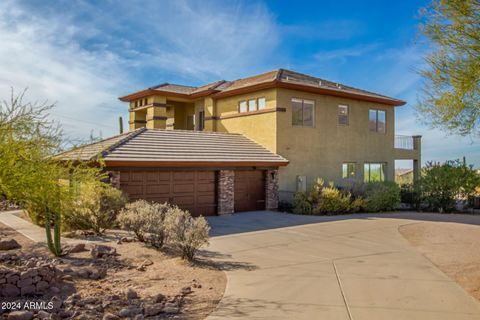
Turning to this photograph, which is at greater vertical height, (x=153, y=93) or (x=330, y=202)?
(x=153, y=93)

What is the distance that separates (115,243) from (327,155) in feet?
48.1

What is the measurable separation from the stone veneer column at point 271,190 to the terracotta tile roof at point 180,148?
88 centimetres

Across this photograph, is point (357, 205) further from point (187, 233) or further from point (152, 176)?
point (187, 233)

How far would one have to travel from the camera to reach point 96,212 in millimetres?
12648

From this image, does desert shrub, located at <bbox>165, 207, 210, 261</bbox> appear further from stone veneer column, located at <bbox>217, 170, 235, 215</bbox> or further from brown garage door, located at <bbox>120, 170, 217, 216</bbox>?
stone veneer column, located at <bbox>217, 170, 235, 215</bbox>

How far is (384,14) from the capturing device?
16266 mm

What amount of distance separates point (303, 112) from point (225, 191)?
6740 millimetres

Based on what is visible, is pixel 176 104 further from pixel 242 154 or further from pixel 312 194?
pixel 312 194

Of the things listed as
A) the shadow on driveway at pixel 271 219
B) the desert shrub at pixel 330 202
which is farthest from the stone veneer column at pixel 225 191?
the desert shrub at pixel 330 202

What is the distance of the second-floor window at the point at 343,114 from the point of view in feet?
76.6

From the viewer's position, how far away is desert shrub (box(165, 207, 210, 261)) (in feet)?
30.2

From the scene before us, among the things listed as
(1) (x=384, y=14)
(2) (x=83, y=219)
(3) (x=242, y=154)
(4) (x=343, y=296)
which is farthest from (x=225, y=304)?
(1) (x=384, y=14)

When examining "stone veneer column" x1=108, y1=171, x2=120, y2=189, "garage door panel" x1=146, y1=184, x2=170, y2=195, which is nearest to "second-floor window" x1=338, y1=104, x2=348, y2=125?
"garage door panel" x1=146, y1=184, x2=170, y2=195

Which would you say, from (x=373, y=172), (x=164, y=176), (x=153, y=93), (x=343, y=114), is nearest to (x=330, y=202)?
(x=343, y=114)
